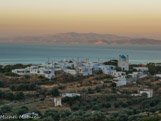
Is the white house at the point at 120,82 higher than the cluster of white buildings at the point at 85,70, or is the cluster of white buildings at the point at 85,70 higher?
the cluster of white buildings at the point at 85,70

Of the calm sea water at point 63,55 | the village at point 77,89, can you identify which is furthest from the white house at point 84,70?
the calm sea water at point 63,55

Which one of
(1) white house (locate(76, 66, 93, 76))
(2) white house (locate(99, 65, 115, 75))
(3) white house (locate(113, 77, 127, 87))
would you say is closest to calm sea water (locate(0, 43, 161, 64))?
(2) white house (locate(99, 65, 115, 75))

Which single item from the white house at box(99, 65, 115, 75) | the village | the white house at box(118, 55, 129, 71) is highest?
the white house at box(118, 55, 129, 71)

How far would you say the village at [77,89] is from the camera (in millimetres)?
20625

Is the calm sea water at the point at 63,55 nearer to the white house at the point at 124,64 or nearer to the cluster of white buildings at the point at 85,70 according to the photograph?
the white house at the point at 124,64

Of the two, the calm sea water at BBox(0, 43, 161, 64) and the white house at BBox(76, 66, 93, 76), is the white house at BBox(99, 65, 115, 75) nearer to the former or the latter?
the white house at BBox(76, 66, 93, 76)

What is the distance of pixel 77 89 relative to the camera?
1065 inches

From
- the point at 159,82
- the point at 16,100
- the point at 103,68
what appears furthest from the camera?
the point at 103,68

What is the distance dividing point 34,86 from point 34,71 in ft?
27.2

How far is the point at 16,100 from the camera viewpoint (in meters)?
22.7

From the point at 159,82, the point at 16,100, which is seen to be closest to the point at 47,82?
the point at 16,100

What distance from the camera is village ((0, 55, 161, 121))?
20.6 metres

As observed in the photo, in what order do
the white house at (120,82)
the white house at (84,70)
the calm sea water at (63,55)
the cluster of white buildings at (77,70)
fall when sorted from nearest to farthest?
1. the white house at (120,82)
2. the cluster of white buildings at (77,70)
3. the white house at (84,70)
4. the calm sea water at (63,55)

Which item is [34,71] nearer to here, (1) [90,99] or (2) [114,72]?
(2) [114,72]
